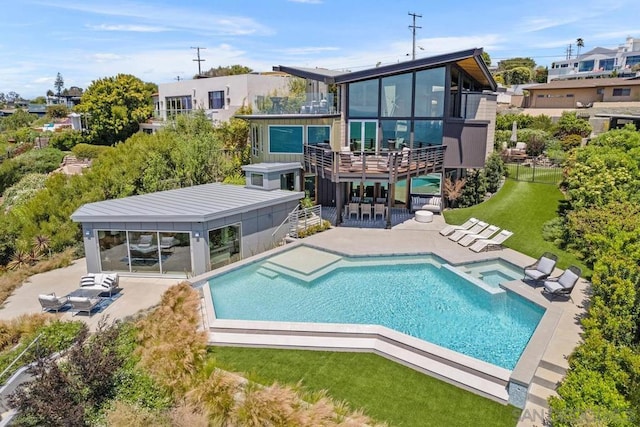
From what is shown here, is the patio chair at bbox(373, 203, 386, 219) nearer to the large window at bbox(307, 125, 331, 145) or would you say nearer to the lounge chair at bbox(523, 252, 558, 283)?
the large window at bbox(307, 125, 331, 145)

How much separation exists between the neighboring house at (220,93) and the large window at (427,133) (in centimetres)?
1209

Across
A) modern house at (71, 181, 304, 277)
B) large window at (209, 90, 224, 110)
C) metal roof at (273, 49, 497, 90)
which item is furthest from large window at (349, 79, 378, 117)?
large window at (209, 90, 224, 110)

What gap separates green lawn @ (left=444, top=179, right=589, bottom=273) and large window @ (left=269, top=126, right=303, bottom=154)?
9118mm

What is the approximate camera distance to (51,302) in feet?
43.0

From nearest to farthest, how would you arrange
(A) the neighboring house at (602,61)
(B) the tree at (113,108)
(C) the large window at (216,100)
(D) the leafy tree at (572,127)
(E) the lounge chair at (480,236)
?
(E) the lounge chair at (480,236)
(D) the leafy tree at (572,127)
(C) the large window at (216,100)
(B) the tree at (113,108)
(A) the neighboring house at (602,61)

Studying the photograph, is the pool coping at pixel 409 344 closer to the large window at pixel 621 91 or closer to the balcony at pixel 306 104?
the balcony at pixel 306 104

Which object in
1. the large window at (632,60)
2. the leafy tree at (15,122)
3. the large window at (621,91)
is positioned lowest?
the leafy tree at (15,122)

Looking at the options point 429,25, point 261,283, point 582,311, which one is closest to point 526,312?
point 582,311

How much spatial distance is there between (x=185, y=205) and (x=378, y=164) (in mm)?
9155

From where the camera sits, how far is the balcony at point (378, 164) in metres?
20.1

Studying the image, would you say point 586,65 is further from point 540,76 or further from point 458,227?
point 458,227

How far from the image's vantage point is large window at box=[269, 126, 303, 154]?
24.4 meters

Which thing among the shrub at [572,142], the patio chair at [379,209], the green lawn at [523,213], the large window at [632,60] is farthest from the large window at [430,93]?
the large window at [632,60]

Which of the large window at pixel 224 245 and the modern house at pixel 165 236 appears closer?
the modern house at pixel 165 236
